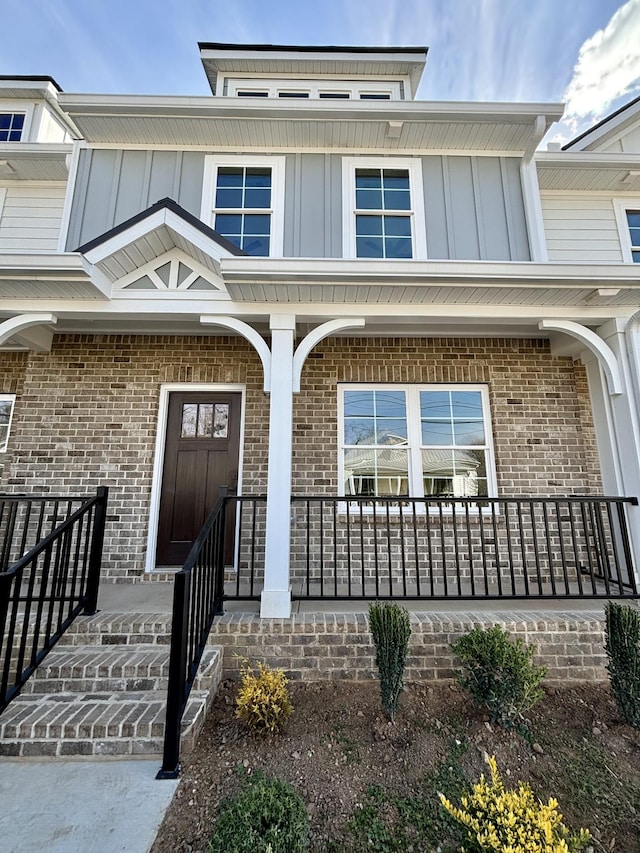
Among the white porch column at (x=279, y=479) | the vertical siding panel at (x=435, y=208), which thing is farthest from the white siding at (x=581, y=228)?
the white porch column at (x=279, y=479)

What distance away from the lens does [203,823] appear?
199cm

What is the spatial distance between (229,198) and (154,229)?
1535 mm

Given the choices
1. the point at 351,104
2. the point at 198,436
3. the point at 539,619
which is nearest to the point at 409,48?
the point at 351,104

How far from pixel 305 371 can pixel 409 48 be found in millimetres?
5671

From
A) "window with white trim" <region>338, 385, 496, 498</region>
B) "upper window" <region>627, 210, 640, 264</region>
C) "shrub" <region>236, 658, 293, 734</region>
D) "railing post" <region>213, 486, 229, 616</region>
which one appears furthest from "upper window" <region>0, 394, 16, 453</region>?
"upper window" <region>627, 210, 640, 264</region>

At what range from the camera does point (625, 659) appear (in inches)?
112

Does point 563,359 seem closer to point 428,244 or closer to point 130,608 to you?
point 428,244

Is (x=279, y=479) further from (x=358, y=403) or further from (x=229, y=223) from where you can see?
(x=229, y=223)

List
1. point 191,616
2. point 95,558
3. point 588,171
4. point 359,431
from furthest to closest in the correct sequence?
point 588,171 < point 359,431 < point 95,558 < point 191,616

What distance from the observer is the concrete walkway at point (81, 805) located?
6.12 feet

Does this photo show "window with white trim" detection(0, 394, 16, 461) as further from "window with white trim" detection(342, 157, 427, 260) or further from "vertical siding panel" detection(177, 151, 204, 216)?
"window with white trim" detection(342, 157, 427, 260)

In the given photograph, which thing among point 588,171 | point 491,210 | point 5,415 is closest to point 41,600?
point 5,415

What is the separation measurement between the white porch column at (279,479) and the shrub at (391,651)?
94 cm

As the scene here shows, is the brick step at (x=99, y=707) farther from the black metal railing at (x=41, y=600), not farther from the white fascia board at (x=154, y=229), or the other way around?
the white fascia board at (x=154, y=229)
